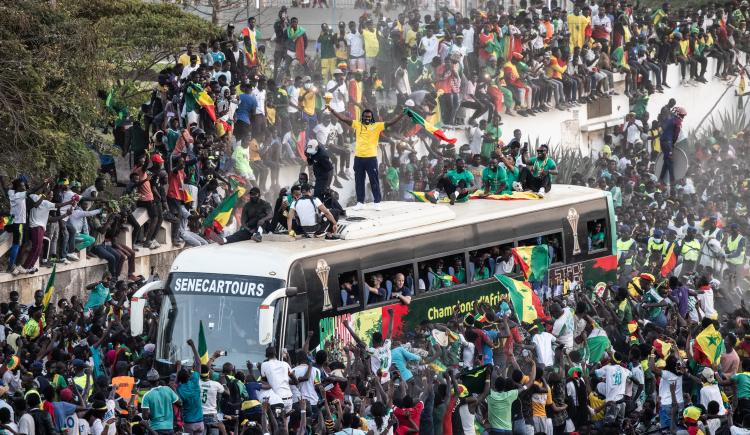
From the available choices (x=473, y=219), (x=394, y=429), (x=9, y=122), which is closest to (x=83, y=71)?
(x=9, y=122)

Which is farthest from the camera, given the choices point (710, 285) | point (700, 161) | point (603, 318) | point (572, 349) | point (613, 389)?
point (700, 161)

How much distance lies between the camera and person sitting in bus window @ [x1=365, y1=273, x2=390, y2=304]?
18.0 metres

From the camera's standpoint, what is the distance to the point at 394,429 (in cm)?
1462

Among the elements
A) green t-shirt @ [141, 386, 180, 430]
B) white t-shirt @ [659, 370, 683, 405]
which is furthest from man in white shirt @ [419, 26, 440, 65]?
green t-shirt @ [141, 386, 180, 430]

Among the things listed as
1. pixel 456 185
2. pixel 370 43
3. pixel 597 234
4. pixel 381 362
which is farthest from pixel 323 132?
pixel 381 362

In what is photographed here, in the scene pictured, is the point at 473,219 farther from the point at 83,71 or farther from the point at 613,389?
the point at 83,71

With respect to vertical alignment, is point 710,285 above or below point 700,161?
above

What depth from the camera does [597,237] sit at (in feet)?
70.1

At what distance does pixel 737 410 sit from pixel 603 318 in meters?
3.84

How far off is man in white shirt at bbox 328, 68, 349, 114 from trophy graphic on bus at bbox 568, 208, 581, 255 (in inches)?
293

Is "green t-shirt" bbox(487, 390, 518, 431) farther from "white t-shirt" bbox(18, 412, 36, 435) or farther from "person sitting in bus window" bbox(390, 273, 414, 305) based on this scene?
"white t-shirt" bbox(18, 412, 36, 435)

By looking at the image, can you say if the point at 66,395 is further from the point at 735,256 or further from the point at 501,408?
the point at 735,256

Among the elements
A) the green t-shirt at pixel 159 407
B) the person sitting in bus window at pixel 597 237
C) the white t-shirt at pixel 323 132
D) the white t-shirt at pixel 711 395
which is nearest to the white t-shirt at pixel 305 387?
the green t-shirt at pixel 159 407

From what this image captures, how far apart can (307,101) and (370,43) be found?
3691mm
